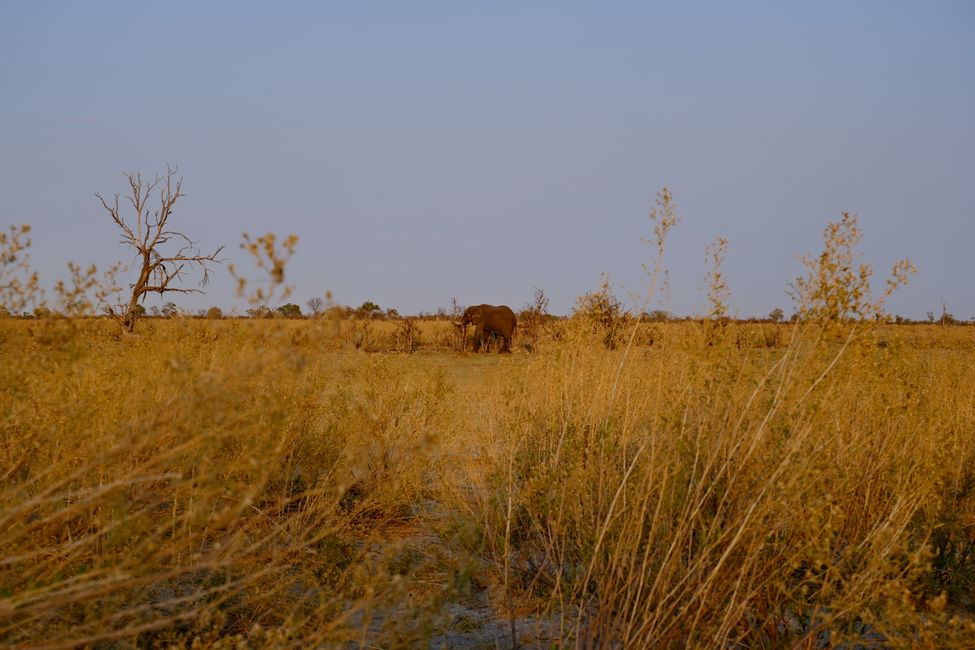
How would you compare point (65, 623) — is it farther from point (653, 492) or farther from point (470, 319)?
point (470, 319)

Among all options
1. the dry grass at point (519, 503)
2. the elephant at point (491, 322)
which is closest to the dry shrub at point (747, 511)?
the dry grass at point (519, 503)

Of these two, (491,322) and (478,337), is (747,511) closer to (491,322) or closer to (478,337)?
(491,322)

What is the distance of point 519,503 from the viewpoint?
4.25m

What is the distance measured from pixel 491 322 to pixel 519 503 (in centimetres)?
1894

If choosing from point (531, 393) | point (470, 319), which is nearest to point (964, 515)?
point (531, 393)

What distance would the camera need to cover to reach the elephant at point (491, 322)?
912 inches

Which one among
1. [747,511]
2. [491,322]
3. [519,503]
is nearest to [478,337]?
[491,322]

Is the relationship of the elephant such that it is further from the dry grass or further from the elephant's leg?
the dry grass

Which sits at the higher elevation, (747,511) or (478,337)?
(478,337)

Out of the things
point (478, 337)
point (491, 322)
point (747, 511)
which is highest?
point (491, 322)

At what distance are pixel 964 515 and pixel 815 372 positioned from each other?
1.85 meters

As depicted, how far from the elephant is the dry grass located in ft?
56.2

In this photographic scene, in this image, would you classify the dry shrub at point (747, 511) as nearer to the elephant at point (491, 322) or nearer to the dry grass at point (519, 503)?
the dry grass at point (519, 503)

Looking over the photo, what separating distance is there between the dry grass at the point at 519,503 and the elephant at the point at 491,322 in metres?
17.1
